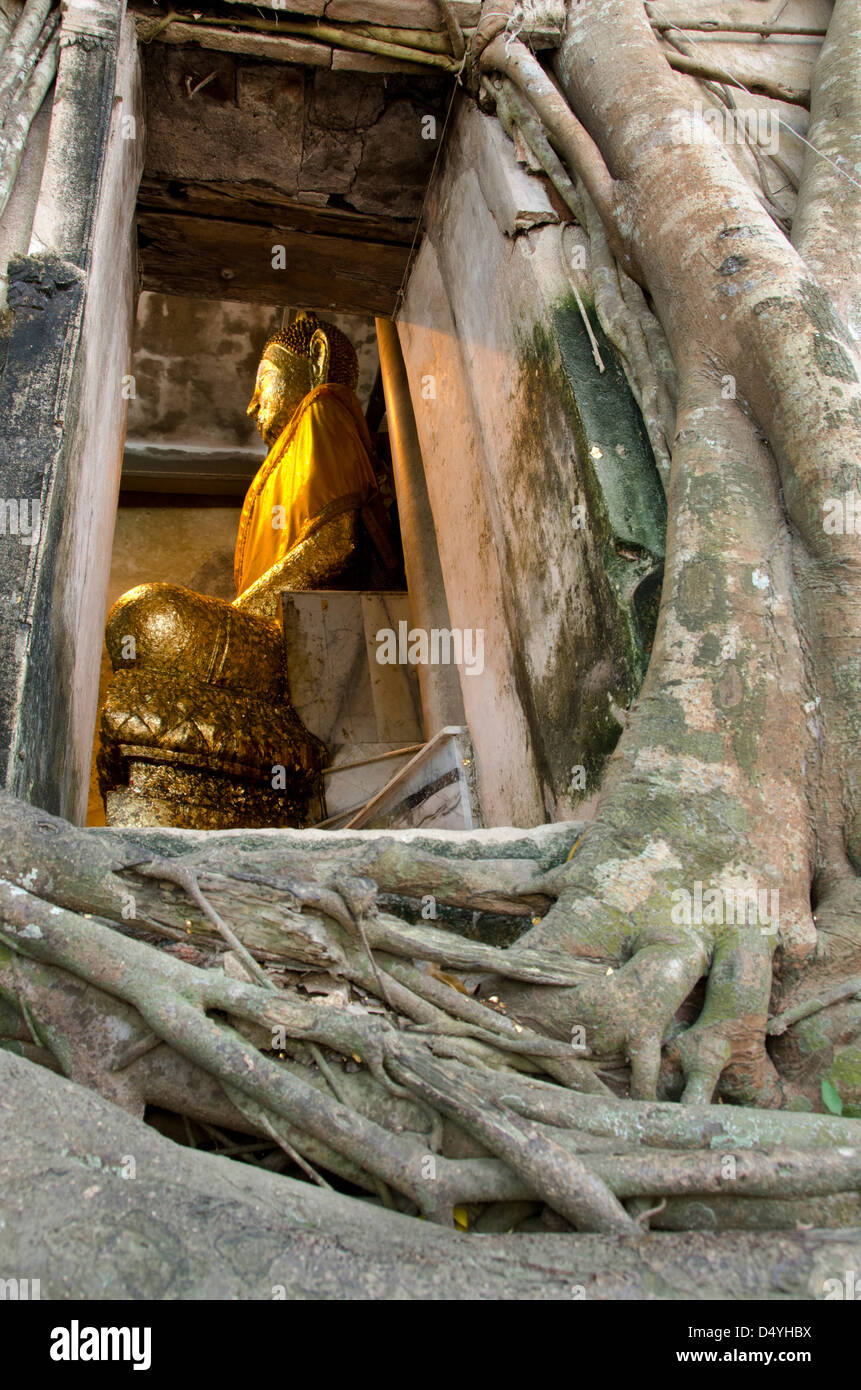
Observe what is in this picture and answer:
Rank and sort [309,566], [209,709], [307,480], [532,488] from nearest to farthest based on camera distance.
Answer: [532,488]
[209,709]
[309,566]
[307,480]

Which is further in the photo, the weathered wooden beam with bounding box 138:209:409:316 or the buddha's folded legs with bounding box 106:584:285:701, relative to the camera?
the buddha's folded legs with bounding box 106:584:285:701

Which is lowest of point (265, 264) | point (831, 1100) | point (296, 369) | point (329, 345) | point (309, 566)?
point (831, 1100)

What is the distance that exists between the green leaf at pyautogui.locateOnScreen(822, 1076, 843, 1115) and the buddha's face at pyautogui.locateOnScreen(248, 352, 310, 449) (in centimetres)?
628

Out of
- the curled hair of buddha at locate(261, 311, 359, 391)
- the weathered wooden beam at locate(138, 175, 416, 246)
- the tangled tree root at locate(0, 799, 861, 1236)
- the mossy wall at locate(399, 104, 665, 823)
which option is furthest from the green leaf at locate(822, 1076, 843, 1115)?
the curled hair of buddha at locate(261, 311, 359, 391)

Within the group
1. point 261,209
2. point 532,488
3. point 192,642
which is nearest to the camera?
point 532,488

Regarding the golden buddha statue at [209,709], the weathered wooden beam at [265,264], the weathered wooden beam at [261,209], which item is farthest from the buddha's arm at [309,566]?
the weathered wooden beam at [261,209]

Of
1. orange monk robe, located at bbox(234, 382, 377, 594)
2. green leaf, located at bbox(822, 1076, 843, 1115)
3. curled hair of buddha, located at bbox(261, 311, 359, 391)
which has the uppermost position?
curled hair of buddha, located at bbox(261, 311, 359, 391)

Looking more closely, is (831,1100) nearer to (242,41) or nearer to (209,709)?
(209,709)

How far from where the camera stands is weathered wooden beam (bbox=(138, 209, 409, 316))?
4039 millimetres

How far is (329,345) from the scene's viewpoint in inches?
283

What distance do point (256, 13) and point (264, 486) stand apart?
3846 mm

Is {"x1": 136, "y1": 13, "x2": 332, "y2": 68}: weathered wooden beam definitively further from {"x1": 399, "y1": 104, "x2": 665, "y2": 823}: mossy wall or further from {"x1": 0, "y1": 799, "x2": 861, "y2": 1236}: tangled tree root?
{"x1": 0, "y1": 799, "x2": 861, "y2": 1236}: tangled tree root

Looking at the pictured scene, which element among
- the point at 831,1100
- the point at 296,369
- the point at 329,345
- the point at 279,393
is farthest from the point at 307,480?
the point at 831,1100

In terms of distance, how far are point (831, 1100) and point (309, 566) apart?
4544mm
